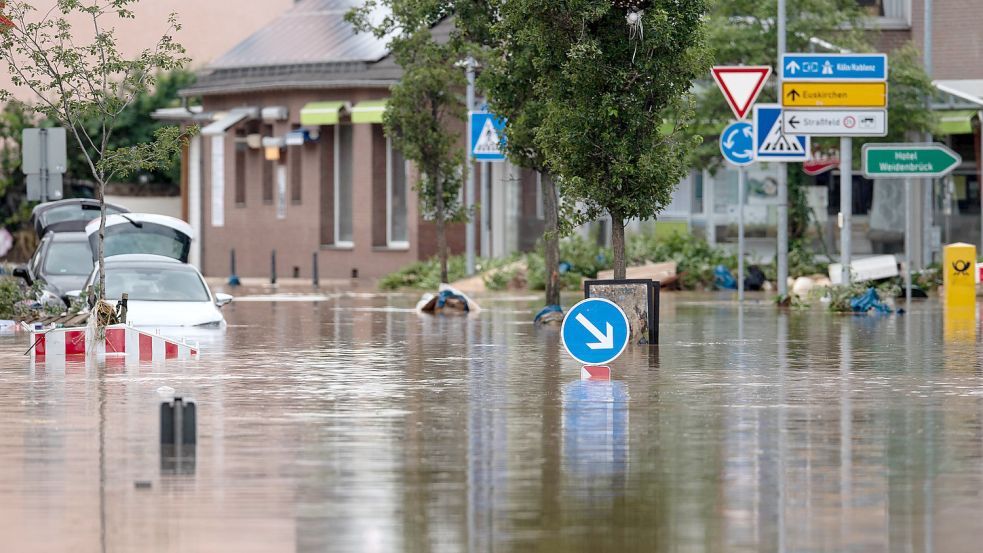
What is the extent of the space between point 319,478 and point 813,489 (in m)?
2.82

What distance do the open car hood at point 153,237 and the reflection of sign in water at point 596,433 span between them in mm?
17435

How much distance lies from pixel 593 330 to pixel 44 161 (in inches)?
522

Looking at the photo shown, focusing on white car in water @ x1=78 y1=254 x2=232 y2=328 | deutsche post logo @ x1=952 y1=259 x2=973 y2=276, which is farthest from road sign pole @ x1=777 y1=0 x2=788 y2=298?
white car in water @ x1=78 y1=254 x2=232 y2=328

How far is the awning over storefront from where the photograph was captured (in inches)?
1999

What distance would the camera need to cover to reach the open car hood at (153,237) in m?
33.2

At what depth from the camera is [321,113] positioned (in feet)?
161

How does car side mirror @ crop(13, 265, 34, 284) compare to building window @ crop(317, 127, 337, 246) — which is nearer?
car side mirror @ crop(13, 265, 34, 284)

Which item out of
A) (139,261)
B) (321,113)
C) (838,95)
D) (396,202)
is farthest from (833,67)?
(321,113)

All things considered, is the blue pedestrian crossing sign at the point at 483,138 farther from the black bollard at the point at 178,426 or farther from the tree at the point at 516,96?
the black bollard at the point at 178,426

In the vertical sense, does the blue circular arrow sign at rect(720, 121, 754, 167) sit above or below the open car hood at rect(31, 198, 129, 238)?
above

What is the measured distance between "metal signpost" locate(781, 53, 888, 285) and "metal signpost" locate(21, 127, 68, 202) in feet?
37.1

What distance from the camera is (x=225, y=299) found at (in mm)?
25938

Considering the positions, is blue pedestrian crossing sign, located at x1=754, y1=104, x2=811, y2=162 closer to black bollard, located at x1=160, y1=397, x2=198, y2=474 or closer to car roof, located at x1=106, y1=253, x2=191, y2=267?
car roof, located at x1=106, y1=253, x2=191, y2=267

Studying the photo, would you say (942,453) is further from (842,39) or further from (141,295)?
(842,39)
